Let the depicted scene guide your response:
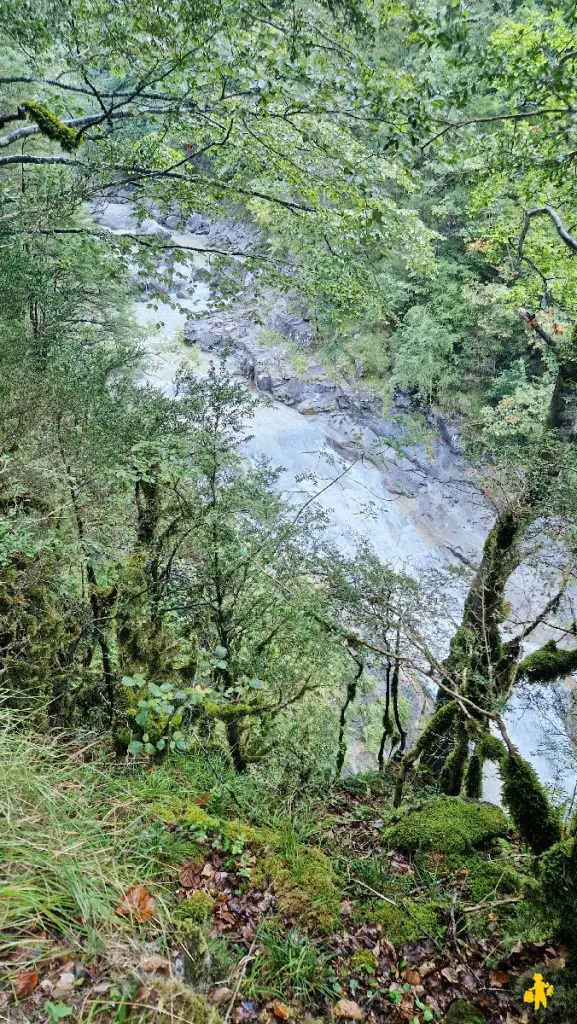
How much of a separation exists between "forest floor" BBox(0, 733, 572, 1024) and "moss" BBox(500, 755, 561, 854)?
251mm

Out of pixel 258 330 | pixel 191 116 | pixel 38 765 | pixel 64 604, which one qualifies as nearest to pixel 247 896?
pixel 38 765

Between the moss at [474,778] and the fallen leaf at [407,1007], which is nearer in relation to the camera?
the fallen leaf at [407,1007]

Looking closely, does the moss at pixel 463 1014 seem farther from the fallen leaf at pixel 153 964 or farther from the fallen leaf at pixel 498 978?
the fallen leaf at pixel 153 964

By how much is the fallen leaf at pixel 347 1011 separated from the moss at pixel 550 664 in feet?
11.7

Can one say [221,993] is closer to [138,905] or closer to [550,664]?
[138,905]

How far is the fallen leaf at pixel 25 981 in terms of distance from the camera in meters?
1.55

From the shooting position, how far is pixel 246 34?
3.62 meters

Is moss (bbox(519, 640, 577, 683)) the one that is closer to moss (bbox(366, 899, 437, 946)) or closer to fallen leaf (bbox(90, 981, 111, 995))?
moss (bbox(366, 899, 437, 946))

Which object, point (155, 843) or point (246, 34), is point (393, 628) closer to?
point (155, 843)

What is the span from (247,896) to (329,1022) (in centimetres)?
66

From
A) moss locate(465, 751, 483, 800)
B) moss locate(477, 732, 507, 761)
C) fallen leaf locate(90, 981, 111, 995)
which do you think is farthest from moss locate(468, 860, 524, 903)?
fallen leaf locate(90, 981, 111, 995)

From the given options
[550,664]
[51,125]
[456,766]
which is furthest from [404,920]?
[51,125]

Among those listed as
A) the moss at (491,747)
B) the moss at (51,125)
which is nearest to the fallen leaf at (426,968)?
the moss at (491,747)

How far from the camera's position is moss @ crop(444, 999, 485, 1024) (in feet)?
7.65
